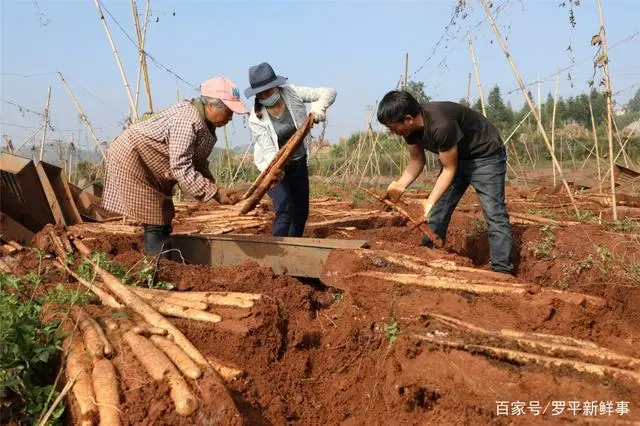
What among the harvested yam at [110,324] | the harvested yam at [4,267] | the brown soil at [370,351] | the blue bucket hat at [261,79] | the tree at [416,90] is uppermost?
the tree at [416,90]

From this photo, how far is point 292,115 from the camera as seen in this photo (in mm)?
4652

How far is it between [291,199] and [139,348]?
8.41 ft

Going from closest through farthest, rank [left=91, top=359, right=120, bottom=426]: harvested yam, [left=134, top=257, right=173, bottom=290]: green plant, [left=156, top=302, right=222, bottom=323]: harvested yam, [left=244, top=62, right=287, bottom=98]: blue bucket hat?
[left=91, top=359, right=120, bottom=426]: harvested yam → [left=156, top=302, right=222, bottom=323]: harvested yam → [left=134, top=257, right=173, bottom=290]: green plant → [left=244, top=62, right=287, bottom=98]: blue bucket hat

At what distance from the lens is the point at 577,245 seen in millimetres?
4797

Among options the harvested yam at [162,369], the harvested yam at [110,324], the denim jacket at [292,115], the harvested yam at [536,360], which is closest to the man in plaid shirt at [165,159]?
the denim jacket at [292,115]

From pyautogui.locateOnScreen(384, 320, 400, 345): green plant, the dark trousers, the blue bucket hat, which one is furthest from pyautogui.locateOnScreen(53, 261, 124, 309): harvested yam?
the blue bucket hat

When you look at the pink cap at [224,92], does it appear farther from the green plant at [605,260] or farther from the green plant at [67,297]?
the green plant at [605,260]

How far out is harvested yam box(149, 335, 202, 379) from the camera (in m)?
2.31

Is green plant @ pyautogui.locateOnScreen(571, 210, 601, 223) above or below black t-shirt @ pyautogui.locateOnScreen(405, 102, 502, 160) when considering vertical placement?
below

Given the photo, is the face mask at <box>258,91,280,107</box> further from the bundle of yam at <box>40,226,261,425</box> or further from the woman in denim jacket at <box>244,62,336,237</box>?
the bundle of yam at <box>40,226,261,425</box>

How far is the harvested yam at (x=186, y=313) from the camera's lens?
9.49ft

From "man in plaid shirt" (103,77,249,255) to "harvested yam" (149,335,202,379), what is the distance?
1.37 metres

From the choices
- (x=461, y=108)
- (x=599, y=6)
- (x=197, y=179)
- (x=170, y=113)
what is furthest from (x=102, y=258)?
(x=599, y=6)

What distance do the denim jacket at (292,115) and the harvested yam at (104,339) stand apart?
2.27m
